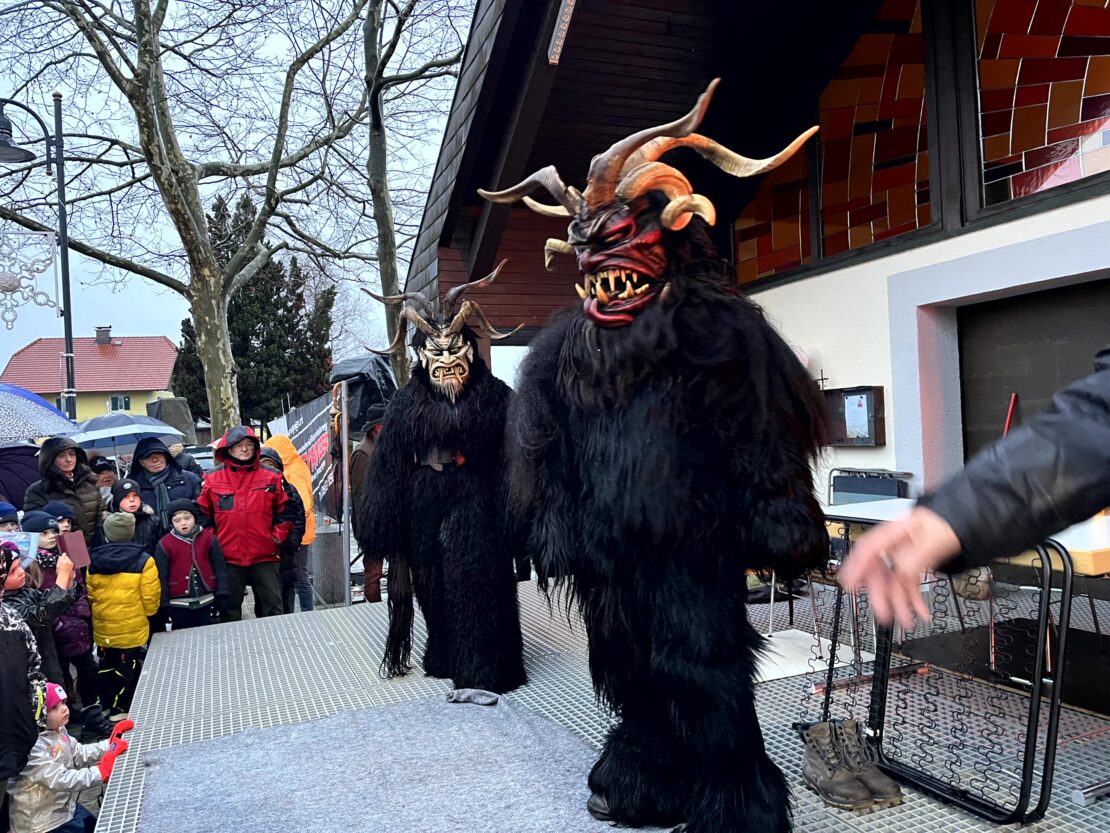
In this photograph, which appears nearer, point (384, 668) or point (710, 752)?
point (710, 752)

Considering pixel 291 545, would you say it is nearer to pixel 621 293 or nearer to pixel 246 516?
pixel 246 516

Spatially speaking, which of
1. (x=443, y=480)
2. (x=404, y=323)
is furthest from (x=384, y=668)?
(x=404, y=323)

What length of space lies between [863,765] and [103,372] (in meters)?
44.8

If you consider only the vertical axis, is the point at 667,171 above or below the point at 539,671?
above

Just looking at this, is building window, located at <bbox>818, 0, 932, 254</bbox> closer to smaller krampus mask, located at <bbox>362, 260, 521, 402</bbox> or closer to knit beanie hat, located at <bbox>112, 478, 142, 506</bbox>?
smaller krampus mask, located at <bbox>362, 260, 521, 402</bbox>

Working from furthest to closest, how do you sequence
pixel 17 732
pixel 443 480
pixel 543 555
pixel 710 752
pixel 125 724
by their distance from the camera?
pixel 443 480
pixel 125 724
pixel 17 732
pixel 543 555
pixel 710 752

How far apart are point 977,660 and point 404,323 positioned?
9.59ft

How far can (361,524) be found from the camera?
392 centimetres

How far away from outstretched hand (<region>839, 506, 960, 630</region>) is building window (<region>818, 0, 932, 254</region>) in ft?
14.1

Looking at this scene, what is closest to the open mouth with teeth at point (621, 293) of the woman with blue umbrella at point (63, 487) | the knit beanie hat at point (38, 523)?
the knit beanie hat at point (38, 523)

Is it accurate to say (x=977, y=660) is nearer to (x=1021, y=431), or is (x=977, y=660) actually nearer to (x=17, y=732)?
(x=1021, y=431)

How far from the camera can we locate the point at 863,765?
254cm

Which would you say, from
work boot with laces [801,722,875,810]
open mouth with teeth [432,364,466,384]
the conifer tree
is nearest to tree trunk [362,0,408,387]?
open mouth with teeth [432,364,466,384]

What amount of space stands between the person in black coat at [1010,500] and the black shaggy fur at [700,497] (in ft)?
3.13
